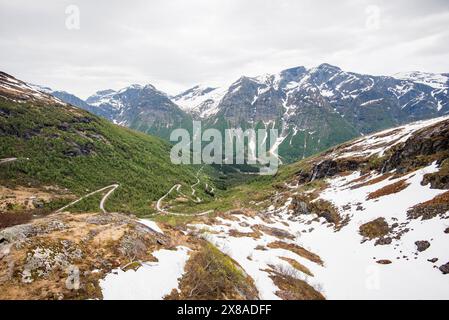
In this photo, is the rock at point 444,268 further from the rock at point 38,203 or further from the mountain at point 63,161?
the rock at point 38,203

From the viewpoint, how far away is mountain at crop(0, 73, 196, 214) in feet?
397

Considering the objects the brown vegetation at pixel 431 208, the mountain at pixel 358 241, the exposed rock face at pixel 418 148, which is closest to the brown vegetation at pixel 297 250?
the mountain at pixel 358 241

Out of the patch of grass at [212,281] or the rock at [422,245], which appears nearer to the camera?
the patch of grass at [212,281]

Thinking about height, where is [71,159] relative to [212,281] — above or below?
above

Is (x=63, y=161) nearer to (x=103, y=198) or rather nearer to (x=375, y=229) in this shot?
(x=103, y=198)

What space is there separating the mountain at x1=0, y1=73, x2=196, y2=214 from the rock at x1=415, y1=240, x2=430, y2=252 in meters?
103

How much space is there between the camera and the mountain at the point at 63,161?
121 meters

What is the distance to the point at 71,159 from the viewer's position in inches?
5969

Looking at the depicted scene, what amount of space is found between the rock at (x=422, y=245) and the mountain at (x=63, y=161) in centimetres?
10331

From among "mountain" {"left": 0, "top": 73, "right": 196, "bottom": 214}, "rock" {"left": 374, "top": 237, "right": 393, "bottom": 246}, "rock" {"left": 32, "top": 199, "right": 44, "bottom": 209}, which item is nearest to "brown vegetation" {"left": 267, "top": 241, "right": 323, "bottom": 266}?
"rock" {"left": 374, "top": 237, "right": 393, "bottom": 246}

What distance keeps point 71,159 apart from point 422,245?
504 feet

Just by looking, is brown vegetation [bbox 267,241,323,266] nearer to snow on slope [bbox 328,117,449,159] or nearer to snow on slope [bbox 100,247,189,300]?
snow on slope [bbox 100,247,189,300]

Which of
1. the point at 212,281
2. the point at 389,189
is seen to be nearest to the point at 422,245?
the point at 389,189
